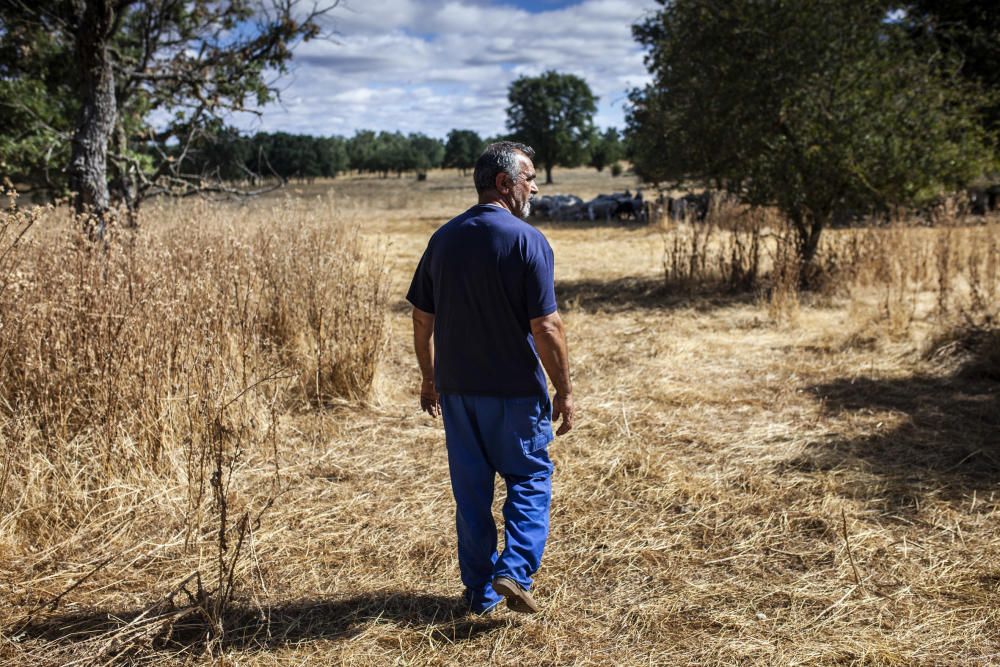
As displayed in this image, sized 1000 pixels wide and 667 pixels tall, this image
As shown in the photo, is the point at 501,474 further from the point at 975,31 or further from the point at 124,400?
the point at 975,31

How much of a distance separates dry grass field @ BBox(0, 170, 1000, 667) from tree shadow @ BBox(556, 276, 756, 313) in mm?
3159

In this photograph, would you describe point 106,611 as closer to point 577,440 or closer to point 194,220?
point 577,440

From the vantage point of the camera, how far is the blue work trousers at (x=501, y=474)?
2836 mm

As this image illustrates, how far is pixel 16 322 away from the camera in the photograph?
13.1 ft

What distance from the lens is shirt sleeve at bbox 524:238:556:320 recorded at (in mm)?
2701

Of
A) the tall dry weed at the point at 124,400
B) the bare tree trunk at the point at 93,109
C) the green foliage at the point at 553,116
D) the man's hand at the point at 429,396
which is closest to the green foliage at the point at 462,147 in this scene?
the green foliage at the point at 553,116

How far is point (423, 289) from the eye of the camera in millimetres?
2984

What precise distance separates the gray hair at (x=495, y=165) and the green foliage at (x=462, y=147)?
97.8 m

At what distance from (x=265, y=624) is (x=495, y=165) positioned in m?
2.00

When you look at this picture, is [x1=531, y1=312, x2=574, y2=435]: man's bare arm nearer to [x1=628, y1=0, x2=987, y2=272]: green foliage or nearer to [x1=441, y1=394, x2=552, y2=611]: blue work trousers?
[x1=441, y1=394, x2=552, y2=611]: blue work trousers

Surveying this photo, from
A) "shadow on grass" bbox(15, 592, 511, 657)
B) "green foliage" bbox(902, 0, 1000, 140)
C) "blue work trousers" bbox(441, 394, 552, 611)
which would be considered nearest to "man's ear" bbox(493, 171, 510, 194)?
"blue work trousers" bbox(441, 394, 552, 611)

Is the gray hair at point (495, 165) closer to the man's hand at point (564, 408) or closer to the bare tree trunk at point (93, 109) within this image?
the man's hand at point (564, 408)

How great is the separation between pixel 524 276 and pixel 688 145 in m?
8.80

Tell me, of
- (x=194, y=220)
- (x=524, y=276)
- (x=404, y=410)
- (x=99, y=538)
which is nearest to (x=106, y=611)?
(x=99, y=538)
